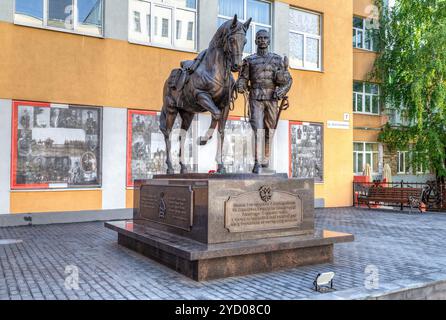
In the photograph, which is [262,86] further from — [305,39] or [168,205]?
[305,39]

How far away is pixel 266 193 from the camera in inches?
251

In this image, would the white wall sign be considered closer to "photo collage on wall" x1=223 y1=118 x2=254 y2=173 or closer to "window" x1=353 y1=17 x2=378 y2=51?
"photo collage on wall" x1=223 y1=118 x2=254 y2=173

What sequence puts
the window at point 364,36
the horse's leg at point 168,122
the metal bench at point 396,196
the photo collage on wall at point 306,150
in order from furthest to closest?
the window at point 364,36
the photo collage on wall at point 306,150
the metal bench at point 396,196
the horse's leg at point 168,122

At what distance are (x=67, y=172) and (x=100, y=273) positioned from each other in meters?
7.02

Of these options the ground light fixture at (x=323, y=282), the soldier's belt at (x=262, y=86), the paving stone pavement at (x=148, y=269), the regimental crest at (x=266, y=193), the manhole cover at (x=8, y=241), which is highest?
the soldier's belt at (x=262, y=86)

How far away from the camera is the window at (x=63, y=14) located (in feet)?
38.5

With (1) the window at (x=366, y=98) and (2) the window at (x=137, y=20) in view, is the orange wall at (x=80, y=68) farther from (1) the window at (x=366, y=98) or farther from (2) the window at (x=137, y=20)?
(1) the window at (x=366, y=98)

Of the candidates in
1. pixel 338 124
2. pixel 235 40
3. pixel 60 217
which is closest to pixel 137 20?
pixel 60 217

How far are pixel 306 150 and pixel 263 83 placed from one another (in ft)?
32.0

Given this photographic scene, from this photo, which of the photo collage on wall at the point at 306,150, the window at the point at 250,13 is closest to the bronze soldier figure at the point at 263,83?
the window at the point at 250,13

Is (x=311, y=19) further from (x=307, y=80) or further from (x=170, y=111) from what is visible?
(x=170, y=111)

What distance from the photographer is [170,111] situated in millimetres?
8508

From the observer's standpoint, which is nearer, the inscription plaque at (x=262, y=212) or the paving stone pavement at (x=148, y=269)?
the paving stone pavement at (x=148, y=269)

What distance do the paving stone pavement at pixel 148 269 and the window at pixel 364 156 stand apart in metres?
12.5
